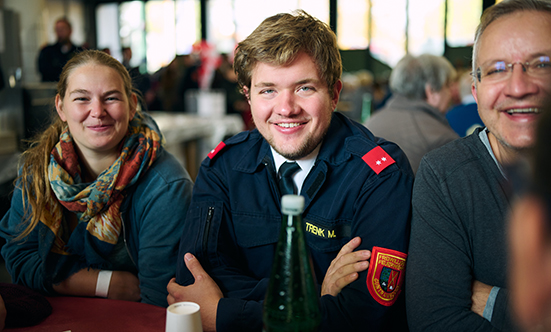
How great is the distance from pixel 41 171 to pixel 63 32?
5379mm

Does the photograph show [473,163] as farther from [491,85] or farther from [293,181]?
[293,181]

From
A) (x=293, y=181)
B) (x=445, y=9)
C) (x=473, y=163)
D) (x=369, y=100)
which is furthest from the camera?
(x=445, y=9)

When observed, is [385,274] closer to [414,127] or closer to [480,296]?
[480,296]

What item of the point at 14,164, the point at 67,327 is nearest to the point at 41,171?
the point at 67,327

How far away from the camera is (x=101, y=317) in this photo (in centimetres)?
110

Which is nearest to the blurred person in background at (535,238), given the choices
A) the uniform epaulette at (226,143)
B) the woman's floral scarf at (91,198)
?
the uniform epaulette at (226,143)

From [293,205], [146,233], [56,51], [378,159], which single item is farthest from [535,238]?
[56,51]

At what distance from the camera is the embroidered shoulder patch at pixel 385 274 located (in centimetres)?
114

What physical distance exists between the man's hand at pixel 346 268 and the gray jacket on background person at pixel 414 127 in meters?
1.40

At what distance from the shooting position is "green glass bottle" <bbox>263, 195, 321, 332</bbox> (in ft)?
2.29

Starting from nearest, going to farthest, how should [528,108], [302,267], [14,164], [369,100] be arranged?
[302,267] < [528,108] < [14,164] < [369,100]

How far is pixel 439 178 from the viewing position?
117 cm

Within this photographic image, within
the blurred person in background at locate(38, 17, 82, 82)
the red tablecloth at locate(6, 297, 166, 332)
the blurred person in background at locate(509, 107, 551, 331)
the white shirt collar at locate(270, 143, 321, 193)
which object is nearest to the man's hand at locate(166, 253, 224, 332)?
the red tablecloth at locate(6, 297, 166, 332)

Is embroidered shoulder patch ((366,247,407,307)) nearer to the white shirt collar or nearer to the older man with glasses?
the older man with glasses
